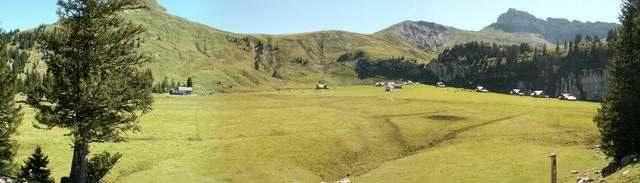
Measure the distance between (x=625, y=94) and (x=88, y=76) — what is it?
5165 cm

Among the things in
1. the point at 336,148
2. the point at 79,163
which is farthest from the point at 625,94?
the point at 79,163

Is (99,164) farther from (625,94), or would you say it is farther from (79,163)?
(625,94)

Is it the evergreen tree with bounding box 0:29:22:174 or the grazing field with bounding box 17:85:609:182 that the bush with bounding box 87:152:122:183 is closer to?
the grazing field with bounding box 17:85:609:182

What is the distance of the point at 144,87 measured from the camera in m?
27.0

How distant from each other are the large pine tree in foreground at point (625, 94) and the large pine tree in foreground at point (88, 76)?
154ft

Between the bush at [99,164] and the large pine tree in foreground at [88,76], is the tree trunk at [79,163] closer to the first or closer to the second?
the large pine tree in foreground at [88,76]

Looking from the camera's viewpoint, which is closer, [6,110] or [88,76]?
[88,76]

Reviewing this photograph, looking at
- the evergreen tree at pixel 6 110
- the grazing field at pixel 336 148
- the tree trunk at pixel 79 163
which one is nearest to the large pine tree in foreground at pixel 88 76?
the tree trunk at pixel 79 163

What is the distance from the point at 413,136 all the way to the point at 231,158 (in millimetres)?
41231

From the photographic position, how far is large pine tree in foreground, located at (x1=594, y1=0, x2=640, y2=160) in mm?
32156

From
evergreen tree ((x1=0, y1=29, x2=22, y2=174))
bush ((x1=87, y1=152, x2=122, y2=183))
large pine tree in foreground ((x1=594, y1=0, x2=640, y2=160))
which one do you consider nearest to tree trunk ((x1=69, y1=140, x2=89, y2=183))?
bush ((x1=87, y1=152, x2=122, y2=183))

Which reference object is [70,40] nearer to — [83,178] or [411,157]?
[83,178]

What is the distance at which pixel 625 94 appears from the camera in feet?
109

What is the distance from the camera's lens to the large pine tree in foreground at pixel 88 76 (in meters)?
23.8
